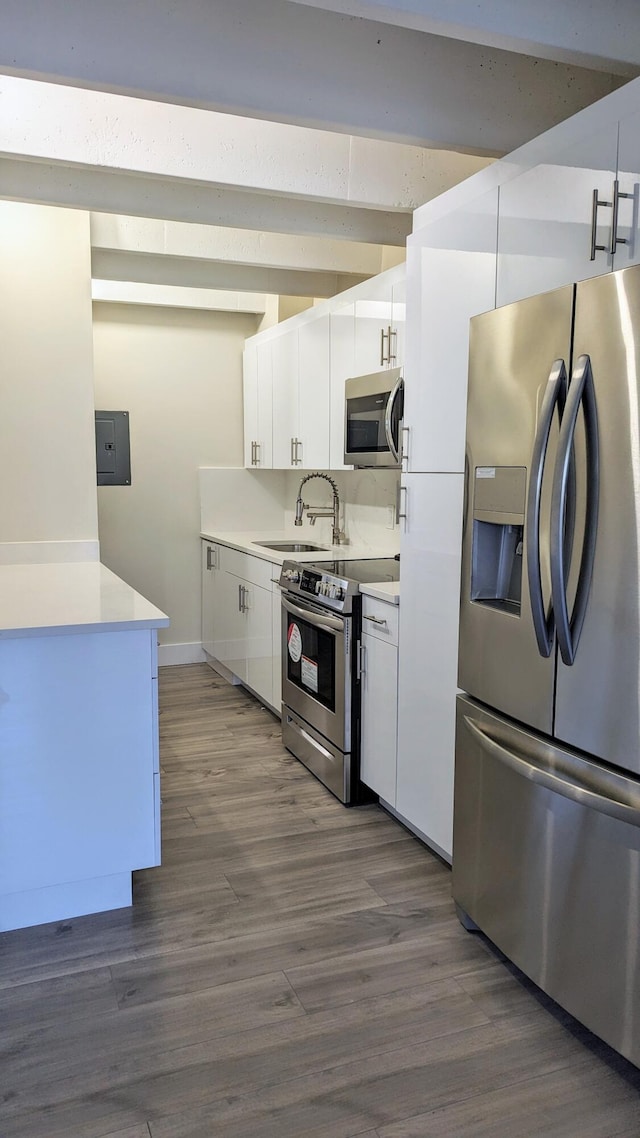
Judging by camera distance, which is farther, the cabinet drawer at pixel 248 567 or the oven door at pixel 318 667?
the cabinet drawer at pixel 248 567

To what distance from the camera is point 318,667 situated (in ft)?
→ 11.7

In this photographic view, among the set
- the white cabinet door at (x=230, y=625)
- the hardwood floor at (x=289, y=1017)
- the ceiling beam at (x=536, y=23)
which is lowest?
the hardwood floor at (x=289, y=1017)

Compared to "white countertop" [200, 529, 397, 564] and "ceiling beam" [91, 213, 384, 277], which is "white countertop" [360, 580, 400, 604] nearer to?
"white countertop" [200, 529, 397, 564]

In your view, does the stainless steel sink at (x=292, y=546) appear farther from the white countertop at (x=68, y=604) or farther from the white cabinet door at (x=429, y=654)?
the white cabinet door at (x=429, y=654)

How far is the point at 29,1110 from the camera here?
1749 mm

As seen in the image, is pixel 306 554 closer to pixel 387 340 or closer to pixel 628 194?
pixel 387 340

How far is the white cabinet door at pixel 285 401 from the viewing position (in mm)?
4668

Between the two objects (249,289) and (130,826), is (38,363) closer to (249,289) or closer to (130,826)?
(249,289)

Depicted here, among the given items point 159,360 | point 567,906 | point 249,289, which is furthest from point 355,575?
point 159,360

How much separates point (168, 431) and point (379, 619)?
3.03 metres

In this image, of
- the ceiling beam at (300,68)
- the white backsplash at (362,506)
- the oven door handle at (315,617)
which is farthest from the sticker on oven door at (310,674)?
the ceiling beam at (300,68)

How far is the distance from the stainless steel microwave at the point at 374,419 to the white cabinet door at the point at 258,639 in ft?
3.22

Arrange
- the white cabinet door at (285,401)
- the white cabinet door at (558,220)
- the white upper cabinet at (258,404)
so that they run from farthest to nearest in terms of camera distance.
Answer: the white upper cabinet at (258,404), the white cabinet door at (285,401), the white cabinet door at (558,220)

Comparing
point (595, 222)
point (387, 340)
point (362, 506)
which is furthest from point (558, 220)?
→ point (362, 506)
